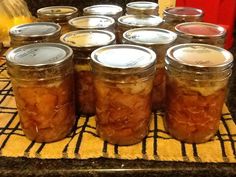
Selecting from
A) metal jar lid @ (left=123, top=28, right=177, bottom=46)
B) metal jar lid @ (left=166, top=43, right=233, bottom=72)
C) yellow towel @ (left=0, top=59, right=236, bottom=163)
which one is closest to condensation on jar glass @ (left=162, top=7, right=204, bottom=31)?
metal jar lid @ (left=123, top=28, right=177, bottom=46)

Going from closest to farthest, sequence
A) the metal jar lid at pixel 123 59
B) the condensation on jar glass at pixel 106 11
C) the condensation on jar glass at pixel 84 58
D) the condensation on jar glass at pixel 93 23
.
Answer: the metal jar lid at pixel 123 59, the condensation on jar glass at pixel 84 58, the condensation on jar glass at pixel 93 23, the condensation on jar glass at pixel 106 11

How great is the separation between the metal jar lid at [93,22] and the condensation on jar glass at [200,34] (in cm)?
A: 17

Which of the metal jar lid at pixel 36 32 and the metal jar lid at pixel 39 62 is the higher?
the metal jar lid at pixel 36 32

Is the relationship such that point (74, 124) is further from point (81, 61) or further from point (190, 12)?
point (190, 12)

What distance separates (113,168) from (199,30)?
0.40 meters

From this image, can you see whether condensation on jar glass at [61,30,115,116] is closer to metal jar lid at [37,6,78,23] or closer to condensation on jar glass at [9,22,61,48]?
condensation on jar glass at [9,22,61,48]

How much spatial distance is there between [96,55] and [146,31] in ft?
0.62

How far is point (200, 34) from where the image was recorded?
29.0 inches

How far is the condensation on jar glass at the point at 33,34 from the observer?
712 millimetres

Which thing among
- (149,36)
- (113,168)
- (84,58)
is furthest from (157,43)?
(113,168)

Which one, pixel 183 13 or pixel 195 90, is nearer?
pixel 195 90

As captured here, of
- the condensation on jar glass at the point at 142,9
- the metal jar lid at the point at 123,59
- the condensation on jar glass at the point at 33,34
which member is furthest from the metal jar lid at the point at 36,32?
the condensation on jar glass at the point at 142,9

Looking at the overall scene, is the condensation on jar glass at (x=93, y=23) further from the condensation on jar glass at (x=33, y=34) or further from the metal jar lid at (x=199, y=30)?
the metal jar lid at (x=199, y=30)

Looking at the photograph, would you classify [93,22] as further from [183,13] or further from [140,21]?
[183,13]
